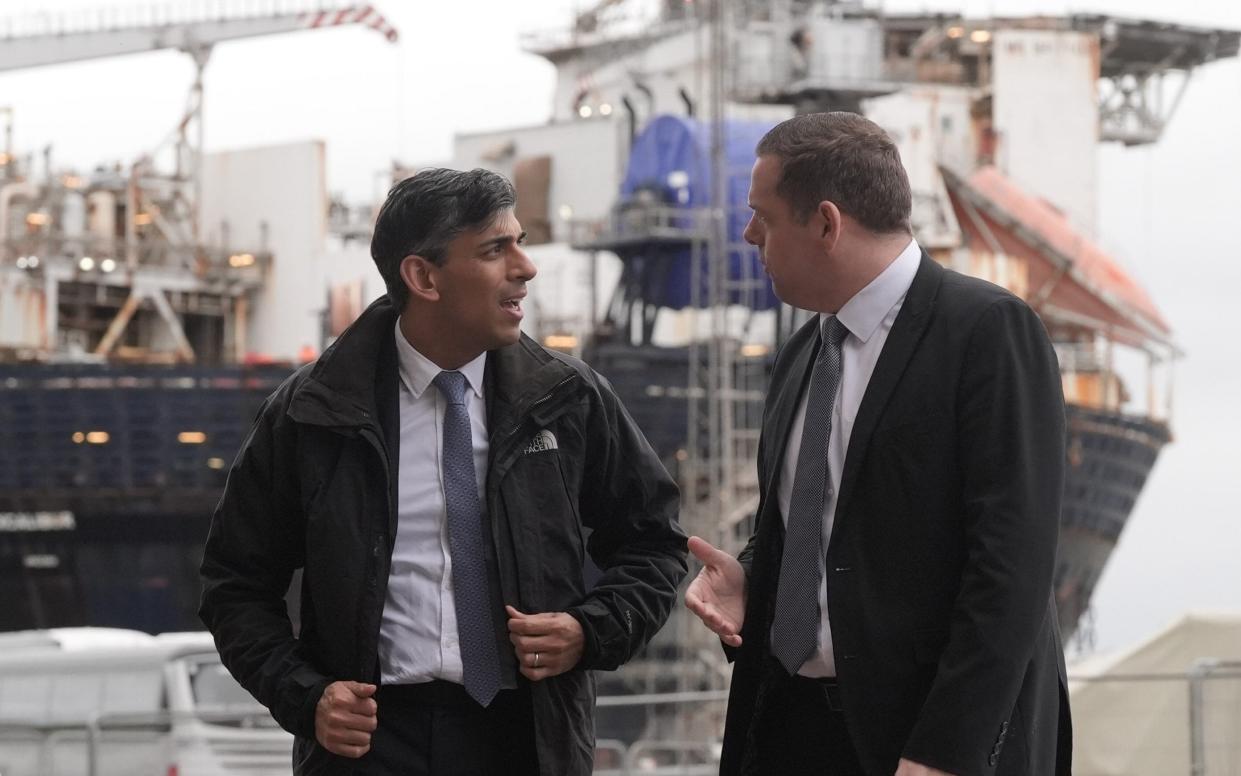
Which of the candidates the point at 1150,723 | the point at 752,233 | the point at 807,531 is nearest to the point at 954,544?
the point at 807,531

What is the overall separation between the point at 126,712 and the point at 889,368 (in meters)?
8.48

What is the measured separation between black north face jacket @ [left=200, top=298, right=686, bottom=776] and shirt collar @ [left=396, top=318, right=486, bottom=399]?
2 centimetres

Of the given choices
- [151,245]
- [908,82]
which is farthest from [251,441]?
[908,82]

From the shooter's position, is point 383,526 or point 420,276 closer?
point 383,526

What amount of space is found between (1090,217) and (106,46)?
20.1 metres

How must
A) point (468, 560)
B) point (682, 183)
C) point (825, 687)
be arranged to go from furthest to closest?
point (682, 183) → point (468, 560) → point (825, 687)

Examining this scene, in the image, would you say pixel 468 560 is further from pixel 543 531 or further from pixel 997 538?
pixel 997 538

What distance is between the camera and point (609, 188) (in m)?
38.8

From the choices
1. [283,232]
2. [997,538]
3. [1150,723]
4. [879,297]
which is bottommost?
[1150,723]

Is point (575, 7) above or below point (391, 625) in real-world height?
above

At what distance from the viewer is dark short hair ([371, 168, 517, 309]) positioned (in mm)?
3428

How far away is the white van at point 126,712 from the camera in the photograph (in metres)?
9.80

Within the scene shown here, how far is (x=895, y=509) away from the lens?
3.16 metres

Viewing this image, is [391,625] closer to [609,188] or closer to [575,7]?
[609,188]
